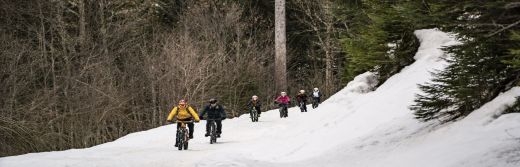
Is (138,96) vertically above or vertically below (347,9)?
below

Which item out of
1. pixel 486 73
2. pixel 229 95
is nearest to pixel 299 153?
pixel 486 73

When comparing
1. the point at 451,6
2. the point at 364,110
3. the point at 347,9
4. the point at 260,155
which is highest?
the point at 347,9

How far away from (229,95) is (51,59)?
365 inches

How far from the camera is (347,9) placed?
20.9m

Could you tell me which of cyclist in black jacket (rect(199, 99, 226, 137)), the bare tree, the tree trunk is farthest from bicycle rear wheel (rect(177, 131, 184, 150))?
the bare tree

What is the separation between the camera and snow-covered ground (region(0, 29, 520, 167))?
839 centimetres

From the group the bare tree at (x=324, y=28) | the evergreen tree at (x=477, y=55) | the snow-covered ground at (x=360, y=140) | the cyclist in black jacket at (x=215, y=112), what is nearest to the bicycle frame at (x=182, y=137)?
the snow-covered ground at (x=360, y=140)

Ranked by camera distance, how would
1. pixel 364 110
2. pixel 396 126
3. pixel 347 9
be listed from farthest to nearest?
pixel 347 9, pixel 364 110, pixel 396 126

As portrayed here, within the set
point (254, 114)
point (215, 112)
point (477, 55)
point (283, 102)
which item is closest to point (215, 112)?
point (215, 112)

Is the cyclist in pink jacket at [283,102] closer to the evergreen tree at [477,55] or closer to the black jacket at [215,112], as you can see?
the black jacket at [215,112]

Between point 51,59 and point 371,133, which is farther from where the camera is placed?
point 51,59

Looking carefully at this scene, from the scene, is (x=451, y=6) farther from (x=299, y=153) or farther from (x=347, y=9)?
(x=347, y=9)

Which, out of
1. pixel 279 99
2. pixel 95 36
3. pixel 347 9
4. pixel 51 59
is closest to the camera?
pixel 347 9

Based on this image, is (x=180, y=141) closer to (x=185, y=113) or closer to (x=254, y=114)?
(x=185, y=113)
